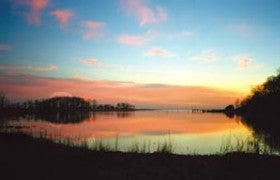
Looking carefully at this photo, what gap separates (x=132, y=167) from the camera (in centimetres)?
1490

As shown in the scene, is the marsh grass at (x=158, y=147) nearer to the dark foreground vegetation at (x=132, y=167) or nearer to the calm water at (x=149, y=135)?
the calm water at (x=149, y=135)

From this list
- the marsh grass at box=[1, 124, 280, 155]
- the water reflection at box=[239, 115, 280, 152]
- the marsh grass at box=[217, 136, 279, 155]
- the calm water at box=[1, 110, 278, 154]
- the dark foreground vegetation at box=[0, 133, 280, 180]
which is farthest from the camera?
the water reflection at box=[239, 115, 280, 152]

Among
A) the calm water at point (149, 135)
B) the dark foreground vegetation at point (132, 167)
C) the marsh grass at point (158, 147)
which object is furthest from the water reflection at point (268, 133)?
the dark foreground vegetation at point (132, 167)

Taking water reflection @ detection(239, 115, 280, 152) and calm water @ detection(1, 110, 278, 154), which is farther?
water reflection @ detection(239, 115, 280, 152)

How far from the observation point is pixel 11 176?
11.4m

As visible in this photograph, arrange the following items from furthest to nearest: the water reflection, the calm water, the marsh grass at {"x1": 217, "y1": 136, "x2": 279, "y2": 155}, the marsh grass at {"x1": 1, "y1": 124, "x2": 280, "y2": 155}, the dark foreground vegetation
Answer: the water reflection < the calm water < the marsh grass at {"x1": 1, "y1": 124, "x2": 280, "y2": 155} < the marsh grass at {"x1": 217, "y1": 136, "x2": 279, "y2": 155} < the dark foreground vegetation

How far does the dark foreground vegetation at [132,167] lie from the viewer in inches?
489

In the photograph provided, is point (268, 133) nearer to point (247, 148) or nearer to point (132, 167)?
point (247, 148)

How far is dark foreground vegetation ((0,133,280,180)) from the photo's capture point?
489 inches

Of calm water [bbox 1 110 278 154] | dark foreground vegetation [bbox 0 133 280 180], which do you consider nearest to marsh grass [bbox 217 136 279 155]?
calm water [bbox 1 110 278 154]

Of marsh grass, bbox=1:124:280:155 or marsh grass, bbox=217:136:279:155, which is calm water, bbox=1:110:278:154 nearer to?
marsh grass, bbox=1:124:280:155

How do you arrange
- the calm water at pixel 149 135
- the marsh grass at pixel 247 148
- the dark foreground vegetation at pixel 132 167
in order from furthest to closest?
the calm water at pixel 149 135
the marsh grass at pixel 247 148
the dark foreground vegetation at pixel 132 167

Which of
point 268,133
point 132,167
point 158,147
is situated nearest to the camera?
point 132,167

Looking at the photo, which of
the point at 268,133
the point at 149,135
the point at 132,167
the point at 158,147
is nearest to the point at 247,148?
the point at 158,147
